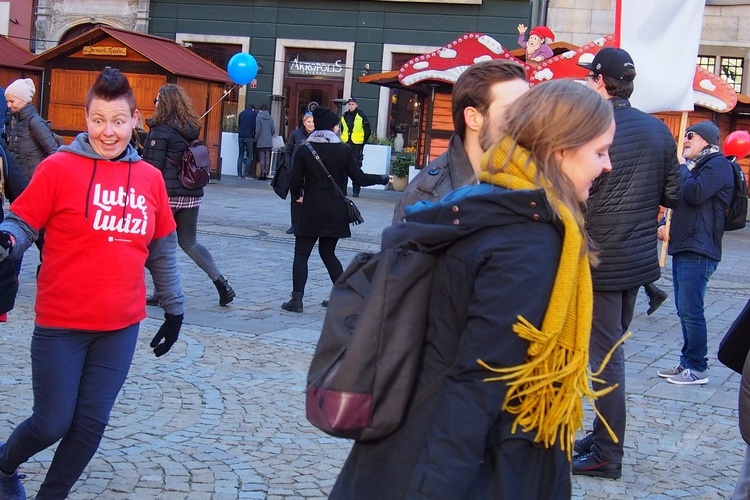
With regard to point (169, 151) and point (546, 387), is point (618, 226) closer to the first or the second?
point (546, 387)

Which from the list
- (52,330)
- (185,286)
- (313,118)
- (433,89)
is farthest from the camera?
(433,89)

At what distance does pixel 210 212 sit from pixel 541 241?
13.8 m

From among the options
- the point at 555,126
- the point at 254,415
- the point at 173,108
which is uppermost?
the point at 173,108

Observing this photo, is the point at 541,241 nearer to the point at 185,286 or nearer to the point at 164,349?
the point at 164,349

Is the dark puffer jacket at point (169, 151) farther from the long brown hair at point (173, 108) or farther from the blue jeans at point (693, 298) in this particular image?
the blue jeans at point (693, 298)

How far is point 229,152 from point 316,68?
341 cm

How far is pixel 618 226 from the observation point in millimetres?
4898

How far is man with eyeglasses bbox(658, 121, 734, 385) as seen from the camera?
22.6 ft

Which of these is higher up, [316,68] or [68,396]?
[316,68]

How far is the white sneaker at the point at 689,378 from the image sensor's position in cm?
698

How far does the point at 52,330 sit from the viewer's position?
3.65 meters

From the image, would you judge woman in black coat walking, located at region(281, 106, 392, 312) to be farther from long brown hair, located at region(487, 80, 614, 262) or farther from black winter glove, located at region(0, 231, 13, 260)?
long brown hair, located at region(487, 80, 614, 262)

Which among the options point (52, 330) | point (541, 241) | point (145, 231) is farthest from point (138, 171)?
point (541, 241)

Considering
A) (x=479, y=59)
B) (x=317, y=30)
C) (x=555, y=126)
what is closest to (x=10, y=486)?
(x=555, y=126)
